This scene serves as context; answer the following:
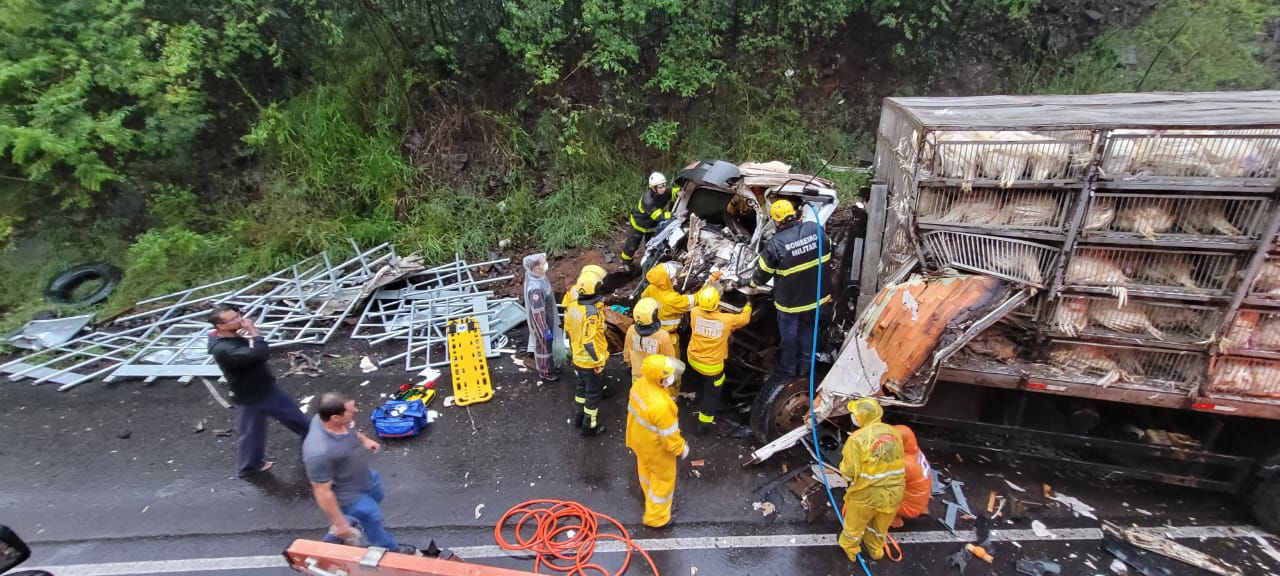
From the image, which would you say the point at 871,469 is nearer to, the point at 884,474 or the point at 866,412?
the point at 884,474

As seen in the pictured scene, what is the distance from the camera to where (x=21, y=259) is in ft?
27.3

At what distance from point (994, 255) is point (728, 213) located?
2.69 m

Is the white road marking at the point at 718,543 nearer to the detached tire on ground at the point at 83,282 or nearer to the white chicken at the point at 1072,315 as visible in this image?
the white chicken at the point at 1072,315

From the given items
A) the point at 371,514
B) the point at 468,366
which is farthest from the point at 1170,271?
the point at 468,366

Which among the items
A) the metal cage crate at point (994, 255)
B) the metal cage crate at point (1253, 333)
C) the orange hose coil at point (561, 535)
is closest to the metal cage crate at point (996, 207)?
the metal cage crate at point (994, 255)

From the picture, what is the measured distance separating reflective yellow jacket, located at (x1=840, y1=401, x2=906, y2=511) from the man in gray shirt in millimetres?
3038

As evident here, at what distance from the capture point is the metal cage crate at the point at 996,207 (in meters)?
3.79

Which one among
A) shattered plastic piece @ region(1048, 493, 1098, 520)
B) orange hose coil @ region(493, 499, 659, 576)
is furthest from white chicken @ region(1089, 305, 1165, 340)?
orange hose coil @ region(493, 499, 659, 576)

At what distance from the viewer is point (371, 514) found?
3545 millimetres

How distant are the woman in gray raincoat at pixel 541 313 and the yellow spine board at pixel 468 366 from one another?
0.58m

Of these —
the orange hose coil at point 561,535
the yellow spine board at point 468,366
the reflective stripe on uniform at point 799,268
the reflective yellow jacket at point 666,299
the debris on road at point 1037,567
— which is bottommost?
the debris on road at point 1037,567

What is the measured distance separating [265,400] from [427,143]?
5.78 m

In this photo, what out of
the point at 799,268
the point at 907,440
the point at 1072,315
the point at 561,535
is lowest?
the point at 561,535

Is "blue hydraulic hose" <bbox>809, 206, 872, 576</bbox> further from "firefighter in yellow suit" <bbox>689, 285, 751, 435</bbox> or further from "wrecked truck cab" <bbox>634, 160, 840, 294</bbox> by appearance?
"firefighter in yellow suit" <bbox>689, 285, 751, 435</bbox>
